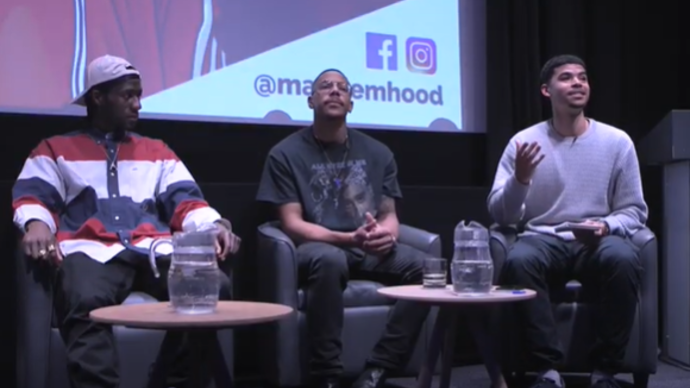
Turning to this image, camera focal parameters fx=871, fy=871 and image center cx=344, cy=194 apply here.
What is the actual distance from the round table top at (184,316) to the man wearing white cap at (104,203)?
1.53 ft

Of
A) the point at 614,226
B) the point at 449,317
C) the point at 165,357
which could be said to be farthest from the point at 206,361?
the point at 614,226

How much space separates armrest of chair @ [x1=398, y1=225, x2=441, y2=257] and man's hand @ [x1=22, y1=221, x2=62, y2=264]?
4.39 feet

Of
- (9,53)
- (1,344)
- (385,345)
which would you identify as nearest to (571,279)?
(385,345)

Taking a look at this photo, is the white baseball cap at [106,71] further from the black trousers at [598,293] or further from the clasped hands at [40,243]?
the black trousers at [598,293]

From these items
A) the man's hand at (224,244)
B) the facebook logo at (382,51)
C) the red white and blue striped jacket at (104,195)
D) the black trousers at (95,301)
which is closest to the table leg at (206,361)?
the black trousers at (95,301)

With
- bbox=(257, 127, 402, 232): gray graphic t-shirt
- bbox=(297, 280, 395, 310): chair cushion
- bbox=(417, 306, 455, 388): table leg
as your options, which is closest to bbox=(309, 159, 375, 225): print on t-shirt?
bbox=(257, 127, 402, 232): gray graphic t-shirt

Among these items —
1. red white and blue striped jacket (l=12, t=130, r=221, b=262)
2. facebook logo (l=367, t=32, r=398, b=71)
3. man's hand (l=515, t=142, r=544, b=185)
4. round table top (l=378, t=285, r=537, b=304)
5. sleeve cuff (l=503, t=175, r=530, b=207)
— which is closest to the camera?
round table top (l=378, t=285, r=537, b=304)

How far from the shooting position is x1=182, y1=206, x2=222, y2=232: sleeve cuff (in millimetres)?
2795

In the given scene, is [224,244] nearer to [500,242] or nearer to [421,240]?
[421,240]

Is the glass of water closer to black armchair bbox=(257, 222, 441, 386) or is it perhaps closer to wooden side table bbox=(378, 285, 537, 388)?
wooden side table bbox=(378, 285, 537, 388)

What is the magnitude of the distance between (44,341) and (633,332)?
1.92m

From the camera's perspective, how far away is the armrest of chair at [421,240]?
10.7ft

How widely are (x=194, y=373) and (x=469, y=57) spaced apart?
2.77 m

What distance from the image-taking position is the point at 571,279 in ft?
10.3
